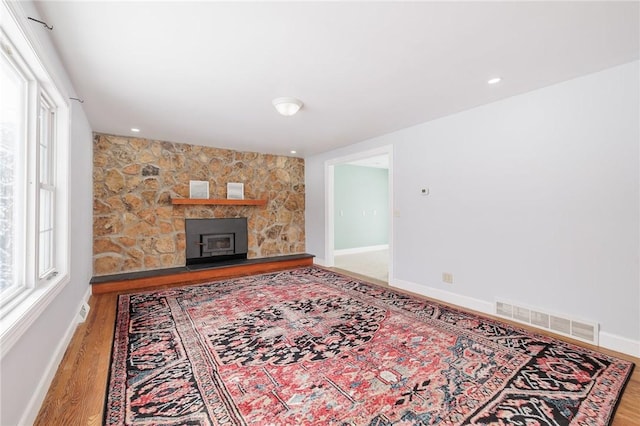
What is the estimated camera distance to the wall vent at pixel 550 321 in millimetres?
2439

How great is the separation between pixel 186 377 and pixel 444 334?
209 centimetres

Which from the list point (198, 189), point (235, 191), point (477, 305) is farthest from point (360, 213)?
point (477, 305)

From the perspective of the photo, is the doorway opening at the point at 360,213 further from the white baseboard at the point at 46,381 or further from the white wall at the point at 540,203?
the white baseboard at the point at 46,381

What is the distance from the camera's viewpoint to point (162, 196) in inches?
190

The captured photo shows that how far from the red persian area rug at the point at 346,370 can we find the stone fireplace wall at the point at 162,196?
175cm

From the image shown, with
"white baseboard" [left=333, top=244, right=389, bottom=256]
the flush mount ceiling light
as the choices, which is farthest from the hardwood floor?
"white baseboard" [left=333, top=244, right=389, bottom=256]

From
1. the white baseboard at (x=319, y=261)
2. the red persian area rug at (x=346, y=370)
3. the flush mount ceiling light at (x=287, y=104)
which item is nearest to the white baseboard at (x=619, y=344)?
the red persian area rug at (x=346, y=370)

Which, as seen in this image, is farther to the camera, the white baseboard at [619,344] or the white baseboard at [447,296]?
the white baseboard at [447,296]

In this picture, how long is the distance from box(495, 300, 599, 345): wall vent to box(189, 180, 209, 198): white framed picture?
4.69 meters

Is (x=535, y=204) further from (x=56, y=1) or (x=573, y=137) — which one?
(x=56, y=1)

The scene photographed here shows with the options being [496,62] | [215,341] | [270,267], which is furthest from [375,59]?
[270,267]

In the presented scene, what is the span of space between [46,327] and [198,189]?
3.47 metres

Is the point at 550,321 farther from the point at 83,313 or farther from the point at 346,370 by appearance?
the point at 83,313

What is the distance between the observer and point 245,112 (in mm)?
3350
